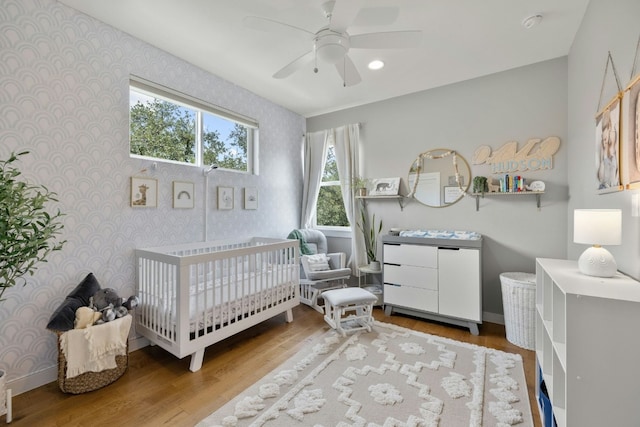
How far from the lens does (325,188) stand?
4395 millimetres

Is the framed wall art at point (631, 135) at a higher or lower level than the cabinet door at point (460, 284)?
higher

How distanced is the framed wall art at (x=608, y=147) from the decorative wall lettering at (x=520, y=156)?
3.28 feet

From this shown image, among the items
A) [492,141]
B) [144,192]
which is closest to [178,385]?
[144,192]

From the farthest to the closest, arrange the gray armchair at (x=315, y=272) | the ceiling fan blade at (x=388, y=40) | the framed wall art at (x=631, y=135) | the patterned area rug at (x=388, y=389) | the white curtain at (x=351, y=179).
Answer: the white curtain at (x=351, y=179) → the gray armchair at (x=315, y=272) → the ceiling fan blade at (x=388, y=40) → the patterned area rug at (x=388, y=389) → the framed wall art at (x=631, y=135)

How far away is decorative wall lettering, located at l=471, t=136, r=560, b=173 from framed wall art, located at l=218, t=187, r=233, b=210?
2.77m

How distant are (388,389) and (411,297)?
1.37 m

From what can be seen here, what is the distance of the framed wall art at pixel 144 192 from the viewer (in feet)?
8.01

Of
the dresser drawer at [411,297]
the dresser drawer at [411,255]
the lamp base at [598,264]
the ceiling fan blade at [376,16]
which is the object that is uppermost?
the ceiling fan blade at [376,16]

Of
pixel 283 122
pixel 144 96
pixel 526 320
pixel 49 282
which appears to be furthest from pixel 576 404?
pixel 283 122

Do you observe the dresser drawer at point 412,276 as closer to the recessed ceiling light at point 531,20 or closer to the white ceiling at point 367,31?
the white ceiling at point 367,31

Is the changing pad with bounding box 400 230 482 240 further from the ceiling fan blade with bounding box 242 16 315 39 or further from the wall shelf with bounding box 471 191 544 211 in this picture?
the ceiling fan blade with bounding box 242 16 315 39

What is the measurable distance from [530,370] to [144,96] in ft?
13.0

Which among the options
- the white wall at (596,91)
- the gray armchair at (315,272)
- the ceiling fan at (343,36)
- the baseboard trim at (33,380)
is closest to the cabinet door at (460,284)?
the white wall at (596,91)

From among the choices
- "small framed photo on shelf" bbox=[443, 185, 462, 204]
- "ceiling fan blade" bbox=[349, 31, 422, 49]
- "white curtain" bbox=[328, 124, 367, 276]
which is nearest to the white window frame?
"white curtain" bbox=[328, 124, 367, 276]
